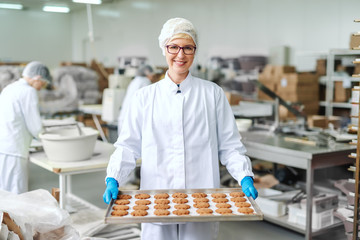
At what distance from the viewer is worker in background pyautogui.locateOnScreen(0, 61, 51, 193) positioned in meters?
3.10

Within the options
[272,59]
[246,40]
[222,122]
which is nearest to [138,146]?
[222,122]

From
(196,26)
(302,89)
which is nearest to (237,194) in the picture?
(302,89)

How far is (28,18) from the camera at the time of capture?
10.1 m

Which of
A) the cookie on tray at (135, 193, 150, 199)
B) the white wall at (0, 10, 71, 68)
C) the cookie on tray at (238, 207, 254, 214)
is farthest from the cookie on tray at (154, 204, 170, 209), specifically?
the white wall at (0, 10, 71, 68)

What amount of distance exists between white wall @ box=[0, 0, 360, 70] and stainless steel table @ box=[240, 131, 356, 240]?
9.30ft

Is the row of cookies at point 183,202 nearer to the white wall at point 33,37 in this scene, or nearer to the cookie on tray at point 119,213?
the cookie on tray at point 119,213

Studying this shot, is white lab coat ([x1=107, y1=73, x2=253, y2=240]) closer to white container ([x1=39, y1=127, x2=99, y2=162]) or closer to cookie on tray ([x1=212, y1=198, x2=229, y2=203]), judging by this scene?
cookie on tray ([x1=212, y1=198, x2=229, y2=203])

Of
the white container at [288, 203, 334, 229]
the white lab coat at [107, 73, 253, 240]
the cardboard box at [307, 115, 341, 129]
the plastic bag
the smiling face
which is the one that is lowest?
the white container at [288, 203, 334, 229]

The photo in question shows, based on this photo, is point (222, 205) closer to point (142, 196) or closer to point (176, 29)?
point (142, 196)

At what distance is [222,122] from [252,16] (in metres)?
5.86

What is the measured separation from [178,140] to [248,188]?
0.39 meters

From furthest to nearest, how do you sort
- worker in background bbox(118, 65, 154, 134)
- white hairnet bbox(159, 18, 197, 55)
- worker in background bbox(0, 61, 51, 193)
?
worker in background bbox(118, 65, 154, 134), worker in background bbox(0, 61, 51, 193), white hairnet bbox(159, 18, 197, 55)

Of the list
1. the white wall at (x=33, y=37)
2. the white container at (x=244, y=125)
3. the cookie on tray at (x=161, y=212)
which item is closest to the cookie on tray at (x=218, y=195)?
the cookie on tray at (x=161, y=212)

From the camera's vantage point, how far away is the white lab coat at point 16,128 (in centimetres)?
310
